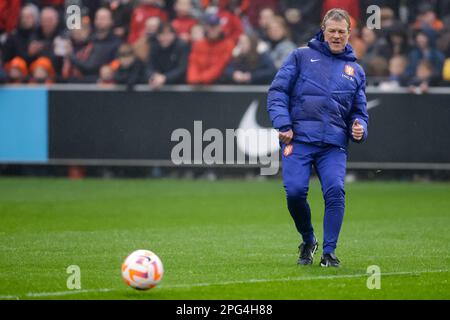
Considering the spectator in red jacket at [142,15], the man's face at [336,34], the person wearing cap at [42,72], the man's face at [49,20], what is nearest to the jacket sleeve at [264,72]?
the spectator in red jacket at [142,15]

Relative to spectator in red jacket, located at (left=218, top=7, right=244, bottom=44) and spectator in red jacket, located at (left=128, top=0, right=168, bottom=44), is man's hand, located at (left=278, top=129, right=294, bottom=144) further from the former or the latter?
spectator in red jacket, located at (left=128, top=0, right=168, bottom=44)

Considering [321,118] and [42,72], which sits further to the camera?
[42,72]

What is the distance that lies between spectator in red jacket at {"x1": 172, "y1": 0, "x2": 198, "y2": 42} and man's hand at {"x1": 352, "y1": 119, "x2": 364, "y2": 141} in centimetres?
1099

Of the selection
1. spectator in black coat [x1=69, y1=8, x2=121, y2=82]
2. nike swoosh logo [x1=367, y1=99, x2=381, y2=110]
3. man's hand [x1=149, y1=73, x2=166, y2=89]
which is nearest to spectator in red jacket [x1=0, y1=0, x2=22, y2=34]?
spectator in black coat [x1=69, y1=8, x2=121, y2=82]

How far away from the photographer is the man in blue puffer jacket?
1027cm

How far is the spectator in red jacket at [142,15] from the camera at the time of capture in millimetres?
21484

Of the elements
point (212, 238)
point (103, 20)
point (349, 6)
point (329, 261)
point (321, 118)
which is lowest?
point (212, 238)

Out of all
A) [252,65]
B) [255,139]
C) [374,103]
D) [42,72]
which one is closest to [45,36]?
[42,72]

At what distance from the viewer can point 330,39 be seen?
10.3m

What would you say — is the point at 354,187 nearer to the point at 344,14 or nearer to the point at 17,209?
the point at 17,209

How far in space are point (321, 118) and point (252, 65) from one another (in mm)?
10102

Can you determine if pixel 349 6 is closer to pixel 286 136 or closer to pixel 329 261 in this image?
pixel 286 136

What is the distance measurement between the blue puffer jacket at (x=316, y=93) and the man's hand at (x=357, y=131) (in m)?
0.07

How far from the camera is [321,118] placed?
1033 cm
